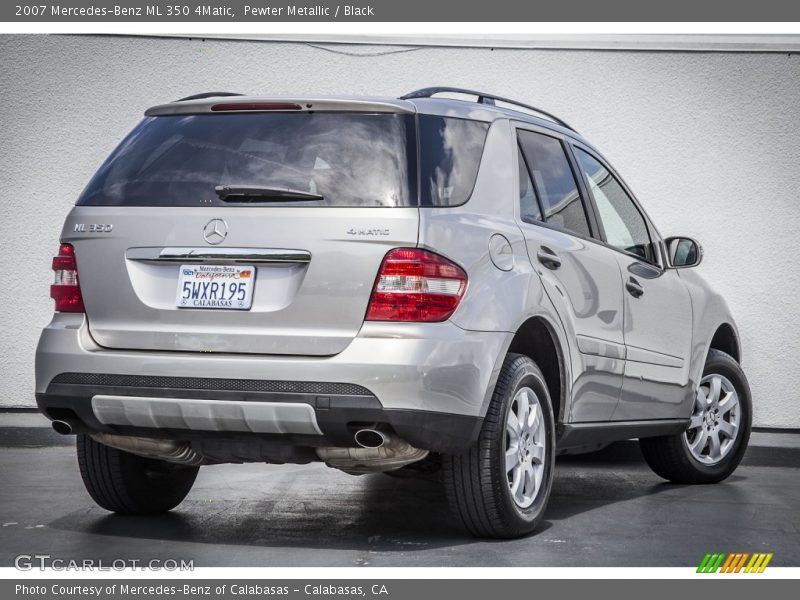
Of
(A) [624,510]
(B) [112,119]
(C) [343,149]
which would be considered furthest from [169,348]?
(B) [112,119]

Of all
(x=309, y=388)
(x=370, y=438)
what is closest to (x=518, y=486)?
(x=370, y=438)

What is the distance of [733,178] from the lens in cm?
1015

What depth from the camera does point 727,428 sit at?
26.7 ft

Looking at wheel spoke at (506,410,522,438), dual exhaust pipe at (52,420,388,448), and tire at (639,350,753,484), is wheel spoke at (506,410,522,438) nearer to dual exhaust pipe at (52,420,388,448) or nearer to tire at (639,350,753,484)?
dual exhaust pipe at (52,420,388,448)

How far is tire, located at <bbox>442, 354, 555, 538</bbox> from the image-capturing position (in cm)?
520

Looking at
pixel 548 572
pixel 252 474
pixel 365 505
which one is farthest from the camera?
pixel 252 474

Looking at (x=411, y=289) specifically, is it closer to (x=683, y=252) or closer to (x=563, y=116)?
(x=683, y=252)

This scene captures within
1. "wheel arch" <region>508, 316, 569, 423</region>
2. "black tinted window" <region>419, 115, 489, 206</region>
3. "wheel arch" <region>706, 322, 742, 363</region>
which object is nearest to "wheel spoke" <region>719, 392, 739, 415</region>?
"wheel arch" <region>706, 322, 742, 363</region>

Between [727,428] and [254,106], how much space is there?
166 inches

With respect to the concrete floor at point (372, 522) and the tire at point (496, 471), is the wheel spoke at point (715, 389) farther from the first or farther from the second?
the tire at point (496, 471)

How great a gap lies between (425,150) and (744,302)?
18.5 ft

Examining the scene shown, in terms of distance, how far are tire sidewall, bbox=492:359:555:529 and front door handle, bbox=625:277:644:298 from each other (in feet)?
3.89

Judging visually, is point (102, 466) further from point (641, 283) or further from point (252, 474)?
point (641, 283)

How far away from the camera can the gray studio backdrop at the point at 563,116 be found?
10.1 m
